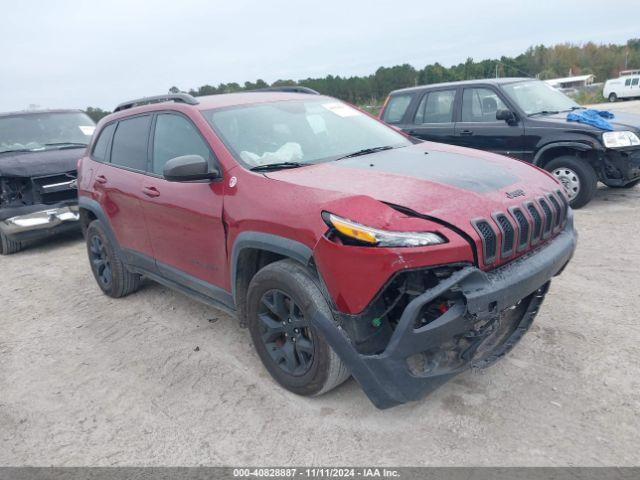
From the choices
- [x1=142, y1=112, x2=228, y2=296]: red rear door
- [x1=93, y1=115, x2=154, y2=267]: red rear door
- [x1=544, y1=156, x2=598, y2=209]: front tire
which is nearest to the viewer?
[x1=142, y1=112, x2=228, y2=296]: red rear door

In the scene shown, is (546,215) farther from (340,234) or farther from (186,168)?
(186,168)

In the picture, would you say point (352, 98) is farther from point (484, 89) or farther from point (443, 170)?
point (443, 170)

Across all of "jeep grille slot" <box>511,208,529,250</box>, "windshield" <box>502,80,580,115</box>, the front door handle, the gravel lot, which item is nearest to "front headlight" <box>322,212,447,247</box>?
"jeep grille slot" <box>511,208,529,250</box>

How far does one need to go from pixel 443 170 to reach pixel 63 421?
2.78 meters

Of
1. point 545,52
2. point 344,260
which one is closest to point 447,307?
point 344,260

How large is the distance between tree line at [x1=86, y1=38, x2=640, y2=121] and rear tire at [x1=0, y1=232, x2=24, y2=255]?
56.4 feet

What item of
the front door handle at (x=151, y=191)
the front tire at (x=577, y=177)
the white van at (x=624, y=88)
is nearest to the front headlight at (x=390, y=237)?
the front door handle at (x=151, y=191)

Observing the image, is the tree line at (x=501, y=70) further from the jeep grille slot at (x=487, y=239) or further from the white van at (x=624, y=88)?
the jeep grille slot at (x=487, y=239)

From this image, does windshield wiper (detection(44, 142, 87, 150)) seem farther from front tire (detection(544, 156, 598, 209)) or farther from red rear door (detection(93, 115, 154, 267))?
front tire (detection(544, 156, 598, 209))

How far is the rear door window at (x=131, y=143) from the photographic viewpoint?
4.34 m

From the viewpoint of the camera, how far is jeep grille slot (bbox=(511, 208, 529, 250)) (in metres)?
2.83

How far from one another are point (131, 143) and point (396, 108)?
5.19 meters

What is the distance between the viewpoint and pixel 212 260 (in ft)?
11.7

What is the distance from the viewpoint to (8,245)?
23.9 feet
